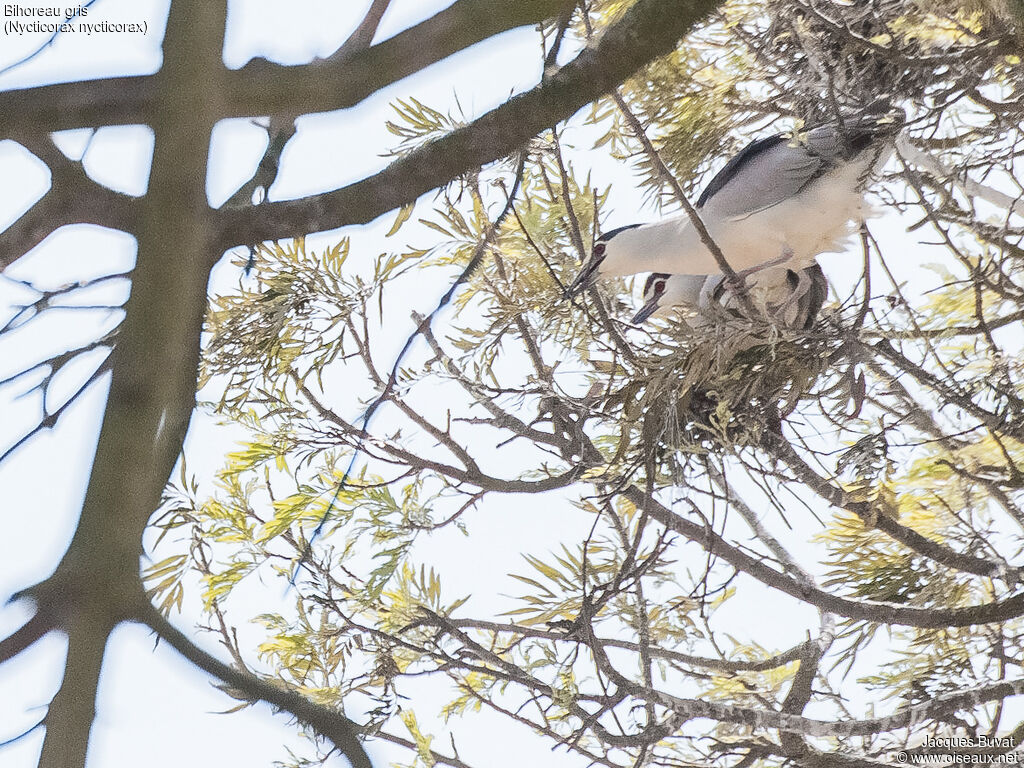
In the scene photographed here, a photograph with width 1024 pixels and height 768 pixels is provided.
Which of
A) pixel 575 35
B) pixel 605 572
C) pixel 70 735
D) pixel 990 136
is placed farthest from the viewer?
pixel 605 572

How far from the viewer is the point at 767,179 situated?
1153 millimetres

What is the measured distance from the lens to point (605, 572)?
1170mm

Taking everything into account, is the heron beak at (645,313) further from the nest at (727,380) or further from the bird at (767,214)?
the nest at (727,380)

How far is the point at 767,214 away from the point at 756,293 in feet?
0.55

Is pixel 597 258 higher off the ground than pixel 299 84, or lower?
higher

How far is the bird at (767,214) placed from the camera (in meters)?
1.08

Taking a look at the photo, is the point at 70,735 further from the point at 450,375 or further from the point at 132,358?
the point at 450,375

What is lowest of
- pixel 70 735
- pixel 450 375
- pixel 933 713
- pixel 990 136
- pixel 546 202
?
pixel 70 735

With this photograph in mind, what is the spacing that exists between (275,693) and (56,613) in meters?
0.07

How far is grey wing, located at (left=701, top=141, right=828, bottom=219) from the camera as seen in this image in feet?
3.73

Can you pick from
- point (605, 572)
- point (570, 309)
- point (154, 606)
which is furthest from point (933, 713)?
point (154, 606)

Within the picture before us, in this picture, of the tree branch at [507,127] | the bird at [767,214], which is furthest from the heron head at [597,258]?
the tree branch at [507,127]
